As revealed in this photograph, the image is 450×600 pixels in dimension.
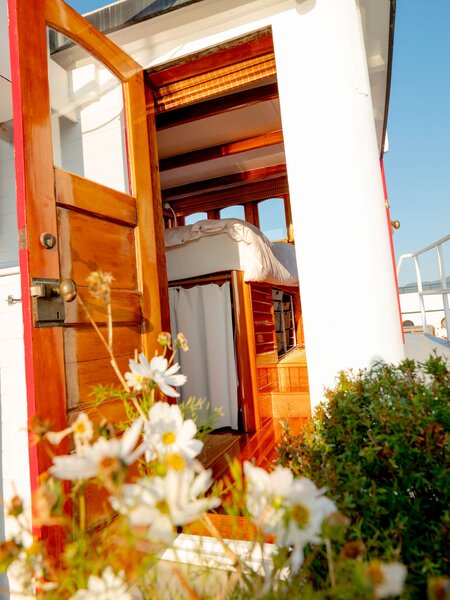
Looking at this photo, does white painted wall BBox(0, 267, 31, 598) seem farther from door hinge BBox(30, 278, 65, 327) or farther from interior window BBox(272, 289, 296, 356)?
interior window BBox(272, 289, 296, 356)

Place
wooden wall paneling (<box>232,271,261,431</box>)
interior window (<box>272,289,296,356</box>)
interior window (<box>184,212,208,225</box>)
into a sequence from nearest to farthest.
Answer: wooden wall paneling (<box>232,271,261,431</box>), interior window (<box>272,289,296,356</box>), interior window (<box>184,212,208,225</box>)

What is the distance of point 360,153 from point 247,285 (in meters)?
2.19

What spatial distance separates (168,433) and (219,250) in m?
3.45

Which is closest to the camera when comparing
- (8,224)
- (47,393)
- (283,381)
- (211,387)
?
(47,393)

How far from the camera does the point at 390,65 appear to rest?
120 inches

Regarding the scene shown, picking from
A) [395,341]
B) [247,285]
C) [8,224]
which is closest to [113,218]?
[8,224]

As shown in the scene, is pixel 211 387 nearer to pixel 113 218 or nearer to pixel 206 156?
pixel 113 218

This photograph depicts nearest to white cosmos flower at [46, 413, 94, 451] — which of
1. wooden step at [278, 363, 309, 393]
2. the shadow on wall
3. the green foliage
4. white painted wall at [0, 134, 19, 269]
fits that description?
the green foliage

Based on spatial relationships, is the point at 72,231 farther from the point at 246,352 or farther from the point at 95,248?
the point at 246,352

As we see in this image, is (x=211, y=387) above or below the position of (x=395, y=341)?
below

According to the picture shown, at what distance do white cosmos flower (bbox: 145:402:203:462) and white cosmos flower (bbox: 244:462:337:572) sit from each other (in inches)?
4.3

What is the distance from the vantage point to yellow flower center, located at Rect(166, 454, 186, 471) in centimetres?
46

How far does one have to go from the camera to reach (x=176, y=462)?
18.3 inches

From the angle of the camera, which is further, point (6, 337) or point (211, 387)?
point (211, 387)
